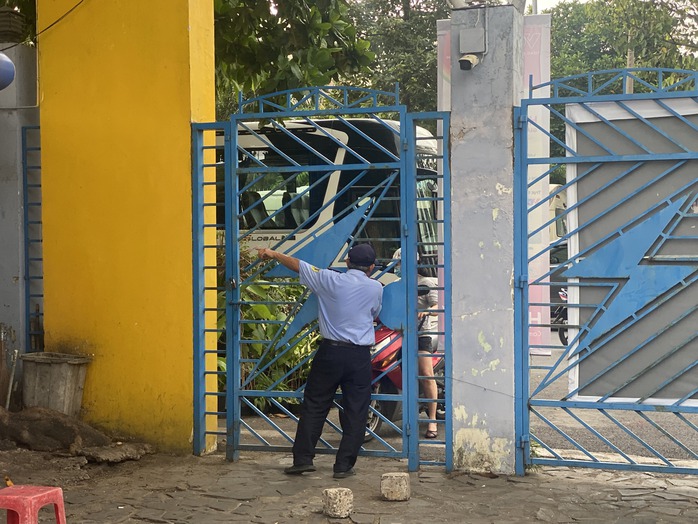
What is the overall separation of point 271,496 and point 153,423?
5.10ft

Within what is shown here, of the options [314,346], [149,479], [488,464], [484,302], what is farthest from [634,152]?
[314,346]

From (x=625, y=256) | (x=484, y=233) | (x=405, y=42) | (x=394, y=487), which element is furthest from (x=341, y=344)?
(x=405, y=42)

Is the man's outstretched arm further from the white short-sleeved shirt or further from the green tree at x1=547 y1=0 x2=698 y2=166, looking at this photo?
the green tree at x1=547 y1=0 x2=698 y2=166

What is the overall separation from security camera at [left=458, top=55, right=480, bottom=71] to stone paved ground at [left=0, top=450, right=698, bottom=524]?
2.81 metres

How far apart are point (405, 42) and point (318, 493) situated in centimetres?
1867

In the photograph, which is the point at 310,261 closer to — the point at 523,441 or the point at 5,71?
the point at 523,441

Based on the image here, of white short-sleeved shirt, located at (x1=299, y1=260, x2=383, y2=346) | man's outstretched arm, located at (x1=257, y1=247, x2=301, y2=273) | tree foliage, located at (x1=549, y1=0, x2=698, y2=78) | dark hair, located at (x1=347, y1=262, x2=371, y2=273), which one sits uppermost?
tree foliage, located at (x1=549, y1=0, x2=698, y2=78)

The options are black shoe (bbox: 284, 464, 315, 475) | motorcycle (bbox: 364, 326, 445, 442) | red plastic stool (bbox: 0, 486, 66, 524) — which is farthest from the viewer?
Answer: motorcycle (bbox: 364, 326, 445, 442)

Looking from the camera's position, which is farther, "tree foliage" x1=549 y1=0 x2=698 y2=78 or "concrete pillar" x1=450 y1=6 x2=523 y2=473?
"tree foliage" x1=549 y1=0 x2=698 y2=78

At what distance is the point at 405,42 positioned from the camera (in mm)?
23125

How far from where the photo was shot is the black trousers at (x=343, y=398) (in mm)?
6336

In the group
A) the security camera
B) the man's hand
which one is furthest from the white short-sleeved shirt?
the security camera

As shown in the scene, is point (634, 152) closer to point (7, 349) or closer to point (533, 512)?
point (533, 512)

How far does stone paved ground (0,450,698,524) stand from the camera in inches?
215
